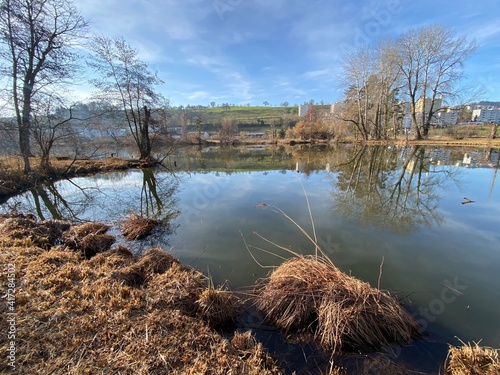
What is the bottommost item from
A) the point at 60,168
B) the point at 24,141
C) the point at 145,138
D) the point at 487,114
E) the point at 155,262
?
the point at 155,262

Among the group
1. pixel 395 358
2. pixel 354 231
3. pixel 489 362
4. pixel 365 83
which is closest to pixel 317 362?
pixel 395 358

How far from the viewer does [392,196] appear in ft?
29.2

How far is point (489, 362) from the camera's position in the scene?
7.01 ft

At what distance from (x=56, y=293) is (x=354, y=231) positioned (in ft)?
20.4

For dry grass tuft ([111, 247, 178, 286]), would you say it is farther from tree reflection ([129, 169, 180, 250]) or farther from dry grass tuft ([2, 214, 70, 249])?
dry grass tuft ([2, 214, 70, 249])

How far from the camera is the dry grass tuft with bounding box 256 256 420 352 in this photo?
2.76 meters

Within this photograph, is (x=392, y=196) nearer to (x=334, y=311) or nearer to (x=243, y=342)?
(x=334, y=311)

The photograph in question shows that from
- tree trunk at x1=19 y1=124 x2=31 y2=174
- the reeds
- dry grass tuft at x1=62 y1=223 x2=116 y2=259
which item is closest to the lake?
the reeds

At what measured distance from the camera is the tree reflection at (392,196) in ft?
22.0

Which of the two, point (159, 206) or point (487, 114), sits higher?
point (487, 114)

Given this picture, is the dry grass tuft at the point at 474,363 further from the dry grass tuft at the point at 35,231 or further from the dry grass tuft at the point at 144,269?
the dry grass tuft at the point at 35,231

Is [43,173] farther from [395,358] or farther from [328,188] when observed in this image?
[395,358]

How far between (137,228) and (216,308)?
13.9ft

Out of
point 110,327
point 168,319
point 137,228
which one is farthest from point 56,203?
point 168,319
